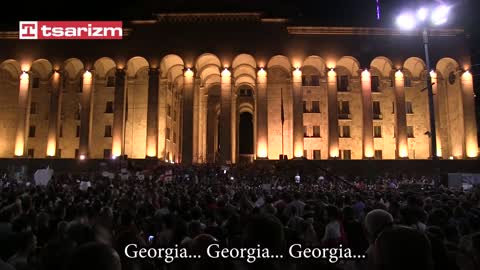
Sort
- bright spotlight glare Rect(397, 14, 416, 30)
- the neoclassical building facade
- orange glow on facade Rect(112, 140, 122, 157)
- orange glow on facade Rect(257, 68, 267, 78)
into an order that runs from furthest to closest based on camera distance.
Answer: the neoclassical building facade → orange glow on facade Rect(257, 68, 267, 78) → orange glow on facade Rect(112, 140, 122, 157) → bright spotlight glare Rect(397, 14, 416, 30)

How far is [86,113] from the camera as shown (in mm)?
42469

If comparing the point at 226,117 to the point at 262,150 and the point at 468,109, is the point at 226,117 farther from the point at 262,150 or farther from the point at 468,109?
the point at 468,109

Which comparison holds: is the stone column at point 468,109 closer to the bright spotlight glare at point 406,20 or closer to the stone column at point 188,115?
the bright spotlight glare at point 406,20

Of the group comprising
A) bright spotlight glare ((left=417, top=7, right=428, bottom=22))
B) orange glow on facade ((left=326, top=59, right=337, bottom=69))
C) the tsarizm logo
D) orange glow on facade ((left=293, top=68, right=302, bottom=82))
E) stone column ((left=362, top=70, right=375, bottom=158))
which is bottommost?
stone column ((left=362, top=70, right=375, bottom=158))

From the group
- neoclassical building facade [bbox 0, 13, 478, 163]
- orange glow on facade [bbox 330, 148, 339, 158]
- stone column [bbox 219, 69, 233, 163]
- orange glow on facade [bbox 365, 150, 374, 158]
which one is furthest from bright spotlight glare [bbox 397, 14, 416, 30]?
stone column [bbox 219, 69, 233, 163]

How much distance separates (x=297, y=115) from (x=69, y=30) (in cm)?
2545

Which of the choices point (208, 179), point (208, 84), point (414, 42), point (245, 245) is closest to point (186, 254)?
point (245, 245)

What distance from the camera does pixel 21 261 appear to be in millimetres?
5047

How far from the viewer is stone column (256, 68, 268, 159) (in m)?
41.5

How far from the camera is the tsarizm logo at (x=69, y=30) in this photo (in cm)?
4184

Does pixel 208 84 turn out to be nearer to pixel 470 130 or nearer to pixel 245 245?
pixel 470 130

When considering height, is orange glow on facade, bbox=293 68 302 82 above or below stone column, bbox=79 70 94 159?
above

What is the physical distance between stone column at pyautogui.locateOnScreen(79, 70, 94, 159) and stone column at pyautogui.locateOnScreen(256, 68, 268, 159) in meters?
17.7

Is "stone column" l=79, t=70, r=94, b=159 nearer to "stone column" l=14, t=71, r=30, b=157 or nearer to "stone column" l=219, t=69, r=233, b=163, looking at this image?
"stone column" l=14, t=71, r=30, b=157
